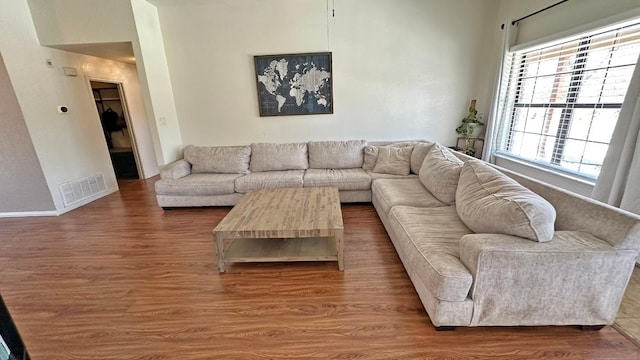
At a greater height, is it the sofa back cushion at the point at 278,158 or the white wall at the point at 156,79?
the white wall at the point at 156,79

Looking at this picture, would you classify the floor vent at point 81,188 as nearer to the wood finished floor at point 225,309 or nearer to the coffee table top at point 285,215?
the wood finished floor at point 225,309

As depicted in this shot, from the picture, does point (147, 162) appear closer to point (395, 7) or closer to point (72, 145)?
point (72, 145)

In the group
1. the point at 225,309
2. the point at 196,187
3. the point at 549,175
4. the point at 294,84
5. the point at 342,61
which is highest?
the point at 342,61

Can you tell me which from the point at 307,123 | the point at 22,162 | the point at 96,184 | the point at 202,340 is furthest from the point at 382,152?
the point at 22,162

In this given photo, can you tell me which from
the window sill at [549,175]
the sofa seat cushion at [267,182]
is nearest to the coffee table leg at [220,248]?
the sofa seat cushion at [267,182]

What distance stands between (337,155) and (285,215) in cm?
169

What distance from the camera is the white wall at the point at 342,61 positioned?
3.67 meters

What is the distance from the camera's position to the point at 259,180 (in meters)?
3.39

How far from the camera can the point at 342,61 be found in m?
3.84

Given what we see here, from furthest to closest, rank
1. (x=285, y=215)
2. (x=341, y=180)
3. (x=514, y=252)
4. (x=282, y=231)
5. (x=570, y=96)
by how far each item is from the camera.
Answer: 1. (x=341, y=180)
2. (x=570, y=96)
3. (x=285, y=215)
4. (x=282, y=231)
5. (x=514, y=252)

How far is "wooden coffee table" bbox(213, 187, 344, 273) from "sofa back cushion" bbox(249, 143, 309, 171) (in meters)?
1.15

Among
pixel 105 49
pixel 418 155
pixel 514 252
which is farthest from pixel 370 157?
pixel 105 49

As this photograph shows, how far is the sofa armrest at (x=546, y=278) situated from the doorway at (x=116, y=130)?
570cm

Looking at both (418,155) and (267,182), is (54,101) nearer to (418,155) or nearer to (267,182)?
(267,182)
